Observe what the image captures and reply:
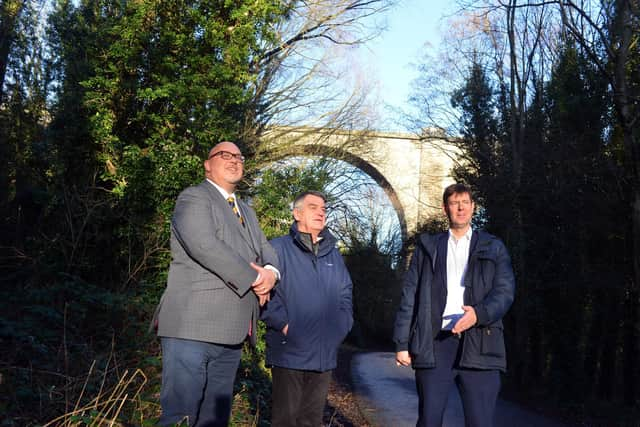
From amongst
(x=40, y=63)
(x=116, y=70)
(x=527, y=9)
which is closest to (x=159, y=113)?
(x=116, y=70)

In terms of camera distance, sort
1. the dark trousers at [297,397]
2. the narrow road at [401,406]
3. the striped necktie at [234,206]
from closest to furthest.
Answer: the striped necktie at [234,206] < the dark trousers at [297,397] < the narrow road at [401,406]

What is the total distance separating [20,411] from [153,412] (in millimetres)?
936

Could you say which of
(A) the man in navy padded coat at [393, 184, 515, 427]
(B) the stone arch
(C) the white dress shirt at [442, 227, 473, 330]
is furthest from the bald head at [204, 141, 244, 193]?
(B) the stone arch

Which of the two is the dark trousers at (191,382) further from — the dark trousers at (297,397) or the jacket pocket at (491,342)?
the jacket pocket at (491,342)

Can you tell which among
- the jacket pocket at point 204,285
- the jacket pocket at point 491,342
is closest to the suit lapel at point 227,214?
the jacket pocket at point 204,285

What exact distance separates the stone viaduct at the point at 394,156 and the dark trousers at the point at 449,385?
519 inches

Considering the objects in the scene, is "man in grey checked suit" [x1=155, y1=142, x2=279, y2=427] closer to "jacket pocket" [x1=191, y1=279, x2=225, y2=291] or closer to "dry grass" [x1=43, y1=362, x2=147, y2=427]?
"jacket pocket" [x1=191, y1=279, x2=225, y2=291]

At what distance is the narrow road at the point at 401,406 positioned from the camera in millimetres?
8760

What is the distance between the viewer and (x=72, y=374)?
621 cm

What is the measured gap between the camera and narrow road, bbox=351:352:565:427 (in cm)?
876

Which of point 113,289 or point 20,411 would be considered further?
point 113,289

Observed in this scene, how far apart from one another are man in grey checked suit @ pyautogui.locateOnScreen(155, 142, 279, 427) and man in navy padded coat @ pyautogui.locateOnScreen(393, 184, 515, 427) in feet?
3.07

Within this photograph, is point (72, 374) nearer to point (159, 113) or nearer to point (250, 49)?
point (159, 113)

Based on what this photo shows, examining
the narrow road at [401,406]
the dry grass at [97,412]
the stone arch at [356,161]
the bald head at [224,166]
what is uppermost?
the stone arch at [356,161]
